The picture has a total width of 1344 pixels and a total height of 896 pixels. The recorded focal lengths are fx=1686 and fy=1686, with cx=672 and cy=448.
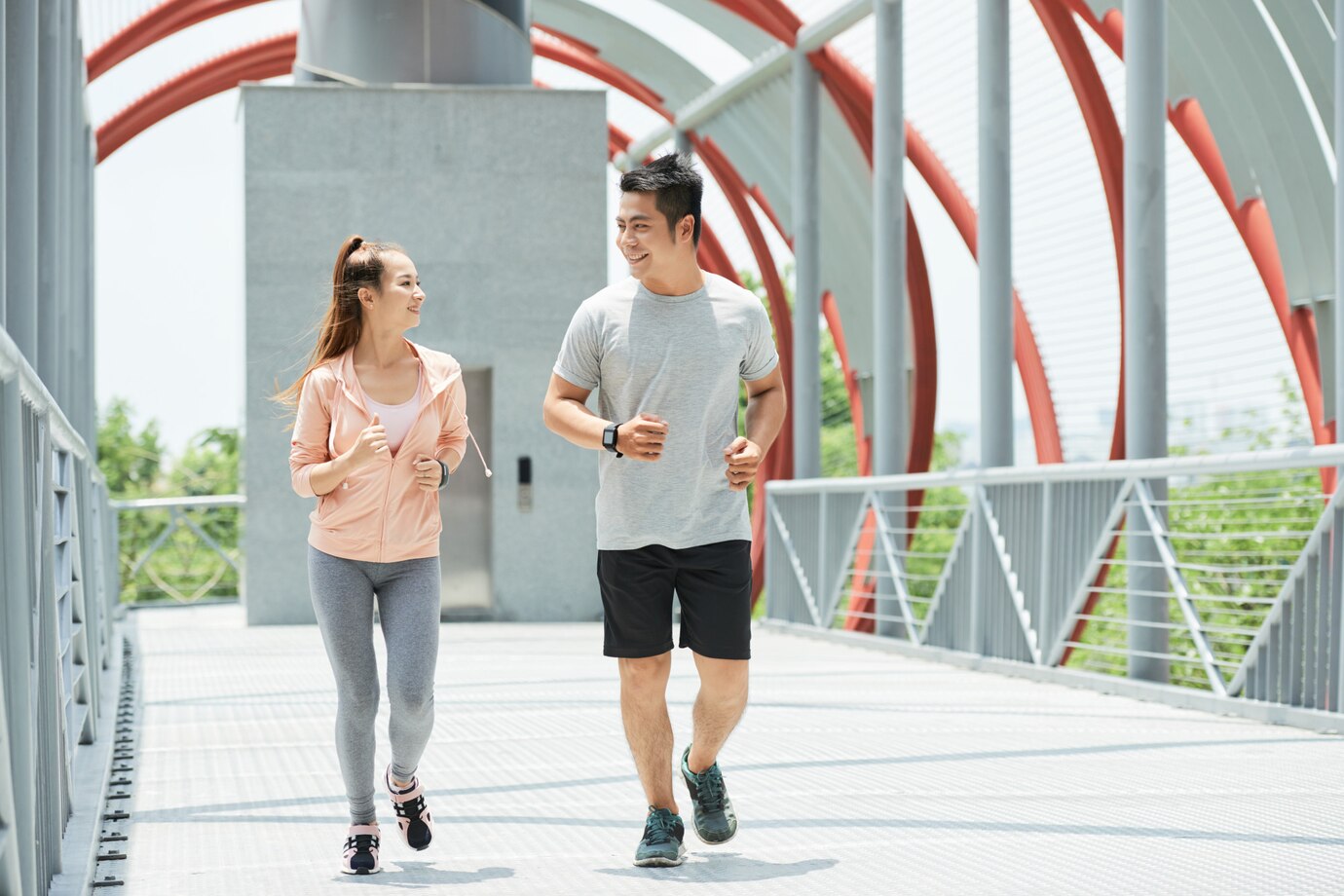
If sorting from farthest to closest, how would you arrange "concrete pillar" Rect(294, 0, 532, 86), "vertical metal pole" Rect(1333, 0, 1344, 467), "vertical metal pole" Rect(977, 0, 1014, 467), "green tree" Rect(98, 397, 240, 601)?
"green tree" Rect(98, 397, 240, 601)
"concrete pillar" Rect(294, 0, 532, 86)
"vertical metal pole" Rect(977, 0, 1014, 467)
"vertical metal pole" Rect(1333, 0, 1344, 467)

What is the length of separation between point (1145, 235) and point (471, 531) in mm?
6936

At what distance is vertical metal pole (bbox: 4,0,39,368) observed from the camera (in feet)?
22.7

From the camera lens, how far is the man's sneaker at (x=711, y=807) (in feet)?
12.5

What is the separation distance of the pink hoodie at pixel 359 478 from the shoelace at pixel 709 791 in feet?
2.63

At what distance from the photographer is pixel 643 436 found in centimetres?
350

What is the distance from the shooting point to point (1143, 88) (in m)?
8.02

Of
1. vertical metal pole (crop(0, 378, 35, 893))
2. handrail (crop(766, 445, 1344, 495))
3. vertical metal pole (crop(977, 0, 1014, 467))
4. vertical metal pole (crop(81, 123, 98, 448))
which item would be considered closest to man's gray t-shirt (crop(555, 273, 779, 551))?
vertical metal pole (crop(0, 378, 35, 893))

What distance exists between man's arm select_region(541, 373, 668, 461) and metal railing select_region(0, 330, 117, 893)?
3.40 feet

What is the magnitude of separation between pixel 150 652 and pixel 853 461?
28.6 m

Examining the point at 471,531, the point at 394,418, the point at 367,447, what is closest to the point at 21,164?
the point at 394,418

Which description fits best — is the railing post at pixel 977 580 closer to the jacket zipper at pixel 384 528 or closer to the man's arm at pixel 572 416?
the man's arm at pixel 572 416

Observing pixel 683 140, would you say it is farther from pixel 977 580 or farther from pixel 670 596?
pixel 670 596

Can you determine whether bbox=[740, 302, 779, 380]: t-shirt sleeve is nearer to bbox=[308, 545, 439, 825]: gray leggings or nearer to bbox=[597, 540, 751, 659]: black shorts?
bbox=[597, 540, 751, 659]: black shorts

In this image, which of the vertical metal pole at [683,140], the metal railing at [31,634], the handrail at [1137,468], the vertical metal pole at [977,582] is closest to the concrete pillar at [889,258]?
the handrail at [1137,468]
